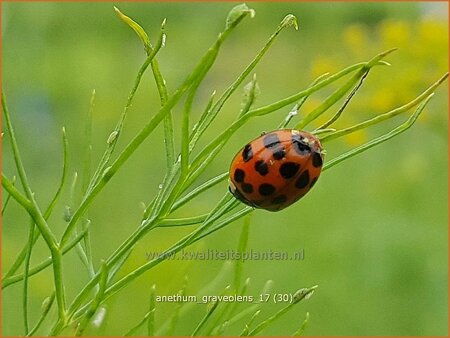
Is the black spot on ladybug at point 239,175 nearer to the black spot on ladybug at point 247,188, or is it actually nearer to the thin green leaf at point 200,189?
the black spot on ladybug at point 247,188

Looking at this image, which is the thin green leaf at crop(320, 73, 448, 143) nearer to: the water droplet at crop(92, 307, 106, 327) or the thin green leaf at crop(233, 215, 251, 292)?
the thin green leaf at crop(233, 215, 251, 292)

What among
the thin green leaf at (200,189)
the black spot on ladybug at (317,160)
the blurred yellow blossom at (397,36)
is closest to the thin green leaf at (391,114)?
the thin green leaf at (200,189)

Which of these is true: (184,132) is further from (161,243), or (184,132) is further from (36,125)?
(36,125)

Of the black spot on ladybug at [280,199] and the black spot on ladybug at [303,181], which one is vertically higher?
the black spot on ladybug at [303,181]

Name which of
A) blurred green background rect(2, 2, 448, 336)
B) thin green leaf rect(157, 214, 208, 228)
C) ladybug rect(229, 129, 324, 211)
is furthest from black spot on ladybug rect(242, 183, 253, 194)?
blurred green background rect(2, 2, 448, 336)

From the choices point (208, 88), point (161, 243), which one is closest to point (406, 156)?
point (161, 243)

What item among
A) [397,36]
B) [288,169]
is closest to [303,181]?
[288,169]
